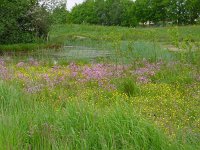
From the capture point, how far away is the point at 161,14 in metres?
58.7

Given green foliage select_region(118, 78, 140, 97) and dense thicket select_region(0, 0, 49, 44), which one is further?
dense thicket select_region(0, 0, 49, 44)

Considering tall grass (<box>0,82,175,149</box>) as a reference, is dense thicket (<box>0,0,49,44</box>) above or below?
above

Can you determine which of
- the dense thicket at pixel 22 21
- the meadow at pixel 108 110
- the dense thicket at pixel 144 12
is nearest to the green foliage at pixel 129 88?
the meadow at pixel 108 110

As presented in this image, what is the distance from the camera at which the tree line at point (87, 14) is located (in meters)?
22.7

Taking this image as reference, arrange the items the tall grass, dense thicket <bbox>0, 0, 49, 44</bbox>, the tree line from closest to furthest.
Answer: the tall grass, dense thicket <bbox>0, 0, 49, 44</bbox>, the tree line

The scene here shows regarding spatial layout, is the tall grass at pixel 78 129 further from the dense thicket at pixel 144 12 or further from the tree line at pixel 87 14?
the dense thicket at pixel 144 12

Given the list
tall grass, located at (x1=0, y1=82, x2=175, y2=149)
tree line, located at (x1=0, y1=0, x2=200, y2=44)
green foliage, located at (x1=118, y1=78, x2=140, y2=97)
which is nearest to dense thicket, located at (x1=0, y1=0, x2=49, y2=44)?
tree line, located at (x1=0, y1=0, x2=200, y2=44)

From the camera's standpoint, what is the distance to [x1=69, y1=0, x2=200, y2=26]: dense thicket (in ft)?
182

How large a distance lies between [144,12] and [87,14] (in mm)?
17475

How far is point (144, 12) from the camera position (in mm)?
61406

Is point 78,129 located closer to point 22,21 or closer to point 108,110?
point 108,110

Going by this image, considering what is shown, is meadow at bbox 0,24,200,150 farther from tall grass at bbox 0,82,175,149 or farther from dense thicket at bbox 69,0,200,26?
dense thicket at bbox 69,0,200,26

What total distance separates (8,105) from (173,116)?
2698 mm

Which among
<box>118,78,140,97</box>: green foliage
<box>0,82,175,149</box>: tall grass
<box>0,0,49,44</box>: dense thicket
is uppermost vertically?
<box>0,0,49,44</box>: dense thicket
